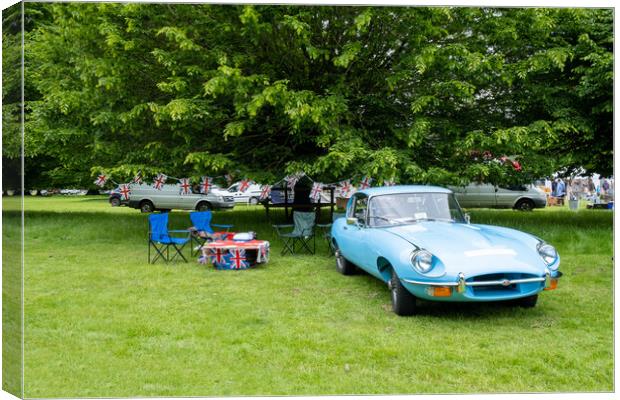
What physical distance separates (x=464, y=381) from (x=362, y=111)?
9942 millimetres

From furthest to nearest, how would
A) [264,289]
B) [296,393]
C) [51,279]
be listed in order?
1. [51,279]
2. [264,289]
3. [296,393]

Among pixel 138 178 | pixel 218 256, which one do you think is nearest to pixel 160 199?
pixel 138 178

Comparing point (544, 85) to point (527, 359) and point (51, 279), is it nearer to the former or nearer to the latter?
point (527, 359)

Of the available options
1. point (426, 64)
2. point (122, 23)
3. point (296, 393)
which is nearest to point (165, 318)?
point (296, 393)

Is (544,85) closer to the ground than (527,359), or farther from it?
farther from it

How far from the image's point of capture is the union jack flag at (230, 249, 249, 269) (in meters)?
10.1

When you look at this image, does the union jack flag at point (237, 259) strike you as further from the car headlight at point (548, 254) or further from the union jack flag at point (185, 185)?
the car headlight at point (548, 254)

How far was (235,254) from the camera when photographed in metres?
10.1

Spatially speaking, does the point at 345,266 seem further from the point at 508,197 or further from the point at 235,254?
the point at 508,197

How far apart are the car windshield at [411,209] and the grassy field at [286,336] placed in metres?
1.06

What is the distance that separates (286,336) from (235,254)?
4.37 metres

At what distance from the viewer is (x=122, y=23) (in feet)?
42.3

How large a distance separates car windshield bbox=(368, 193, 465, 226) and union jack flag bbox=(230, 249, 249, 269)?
2959 millimetres

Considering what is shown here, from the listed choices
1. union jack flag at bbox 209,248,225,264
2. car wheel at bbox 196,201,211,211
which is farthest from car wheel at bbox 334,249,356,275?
car wheel at bbox 196,201,211,211
